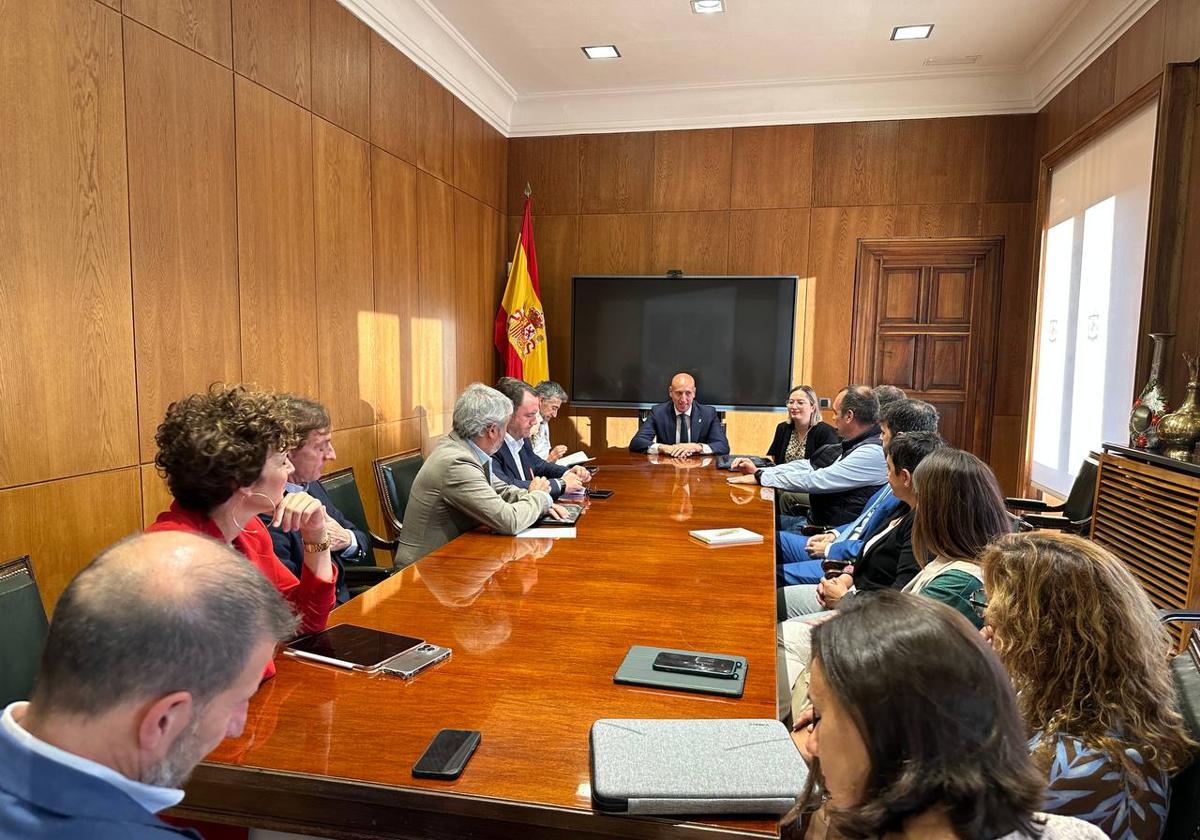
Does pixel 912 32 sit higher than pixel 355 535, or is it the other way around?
pixel 912 32

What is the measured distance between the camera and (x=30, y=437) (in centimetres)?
225

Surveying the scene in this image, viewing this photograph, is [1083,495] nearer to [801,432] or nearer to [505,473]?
[801,432]

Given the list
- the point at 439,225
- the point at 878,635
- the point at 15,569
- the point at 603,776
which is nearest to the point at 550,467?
the point at 439,225

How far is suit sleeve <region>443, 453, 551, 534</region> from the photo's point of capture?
2.64 metres

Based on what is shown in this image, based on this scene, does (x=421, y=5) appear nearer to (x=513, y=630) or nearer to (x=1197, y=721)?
(x=513, y=630)

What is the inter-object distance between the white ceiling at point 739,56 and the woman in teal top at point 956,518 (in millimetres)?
3276

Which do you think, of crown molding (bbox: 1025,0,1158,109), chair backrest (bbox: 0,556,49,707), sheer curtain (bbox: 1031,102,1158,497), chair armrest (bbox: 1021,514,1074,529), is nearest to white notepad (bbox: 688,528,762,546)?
chair armrest (bbox: 1021,514,1074,529)

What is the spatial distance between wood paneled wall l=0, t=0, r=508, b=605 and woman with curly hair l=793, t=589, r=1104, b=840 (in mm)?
2432

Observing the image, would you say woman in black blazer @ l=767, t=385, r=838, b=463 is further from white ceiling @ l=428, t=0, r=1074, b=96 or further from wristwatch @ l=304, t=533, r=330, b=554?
wristwatch @ l=304, t=533, r=330, b=554

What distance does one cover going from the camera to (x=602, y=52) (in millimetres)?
4977

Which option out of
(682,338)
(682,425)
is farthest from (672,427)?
(682,338)

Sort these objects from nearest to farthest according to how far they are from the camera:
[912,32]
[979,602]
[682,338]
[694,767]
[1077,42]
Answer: [694,767] < [979,602] < [1077,42] < [912,32] < [682,338]

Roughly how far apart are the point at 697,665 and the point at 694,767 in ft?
1.35

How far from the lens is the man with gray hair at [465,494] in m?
2.66
